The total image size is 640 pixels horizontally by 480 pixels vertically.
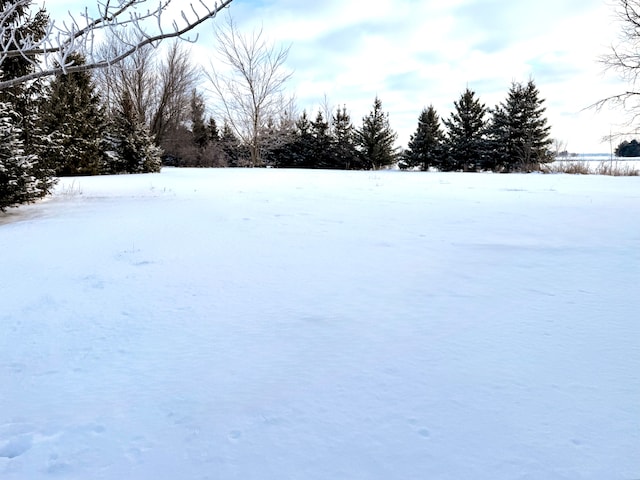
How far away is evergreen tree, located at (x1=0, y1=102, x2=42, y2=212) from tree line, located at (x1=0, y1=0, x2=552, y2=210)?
21.3 feet

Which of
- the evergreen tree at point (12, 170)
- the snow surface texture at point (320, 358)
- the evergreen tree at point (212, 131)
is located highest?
the evergreen tree at point (212, 131)

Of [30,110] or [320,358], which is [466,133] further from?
[320,358]

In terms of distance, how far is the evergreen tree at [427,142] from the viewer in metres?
26.8

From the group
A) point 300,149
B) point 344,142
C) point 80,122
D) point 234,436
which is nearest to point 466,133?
point 344,142

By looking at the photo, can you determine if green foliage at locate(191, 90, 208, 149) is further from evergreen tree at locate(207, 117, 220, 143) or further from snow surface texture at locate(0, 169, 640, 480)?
snow surface texture at locate(0, 169, 640, 480)

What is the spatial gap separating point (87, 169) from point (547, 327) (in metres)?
14.5

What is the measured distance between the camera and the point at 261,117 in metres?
22.7

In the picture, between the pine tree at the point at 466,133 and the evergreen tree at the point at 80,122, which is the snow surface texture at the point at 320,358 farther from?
the pine tree at the point at 466,133

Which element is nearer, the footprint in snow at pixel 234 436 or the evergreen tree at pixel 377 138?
the footprint in snow at pixel 234 436

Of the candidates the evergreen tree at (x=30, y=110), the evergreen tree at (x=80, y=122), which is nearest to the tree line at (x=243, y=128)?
the evergreen tree at (x=80, y=122)

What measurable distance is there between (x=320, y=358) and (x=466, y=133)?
2751 centimetres

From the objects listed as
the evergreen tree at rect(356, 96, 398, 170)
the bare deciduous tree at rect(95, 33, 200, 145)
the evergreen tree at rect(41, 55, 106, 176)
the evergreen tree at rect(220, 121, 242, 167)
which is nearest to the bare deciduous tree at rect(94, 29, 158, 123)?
the bare deciduous tree at rect(95, 33, 200, 145)

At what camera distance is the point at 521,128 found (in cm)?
2467

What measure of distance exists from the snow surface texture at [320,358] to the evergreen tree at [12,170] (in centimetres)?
197
